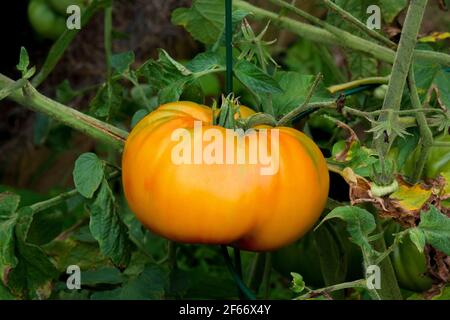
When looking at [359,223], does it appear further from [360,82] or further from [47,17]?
[47,17]

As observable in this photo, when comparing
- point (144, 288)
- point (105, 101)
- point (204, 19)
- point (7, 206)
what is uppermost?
point (204, 19)

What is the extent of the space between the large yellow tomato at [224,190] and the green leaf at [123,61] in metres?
0.24

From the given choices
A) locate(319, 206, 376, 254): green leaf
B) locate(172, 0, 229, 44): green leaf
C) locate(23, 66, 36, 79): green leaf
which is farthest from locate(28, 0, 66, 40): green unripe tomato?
locate(319, 206, 376, 254): green leaf

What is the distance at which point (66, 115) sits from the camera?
93 centimetres

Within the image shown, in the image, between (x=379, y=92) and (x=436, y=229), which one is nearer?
(x=436, y=229)

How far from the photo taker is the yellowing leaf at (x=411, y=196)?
802mm

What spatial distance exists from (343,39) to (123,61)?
0.26 meters

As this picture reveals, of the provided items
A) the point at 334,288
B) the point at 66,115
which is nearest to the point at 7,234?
the point at 66,115

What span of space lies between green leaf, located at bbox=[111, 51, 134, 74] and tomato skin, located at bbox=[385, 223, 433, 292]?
0.36m

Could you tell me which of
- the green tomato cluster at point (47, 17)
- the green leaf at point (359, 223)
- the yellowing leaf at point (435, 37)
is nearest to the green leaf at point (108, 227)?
the green leaf at point (359, 223)

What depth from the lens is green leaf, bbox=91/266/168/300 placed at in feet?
3.46

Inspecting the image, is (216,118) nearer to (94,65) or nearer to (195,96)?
(195,96)

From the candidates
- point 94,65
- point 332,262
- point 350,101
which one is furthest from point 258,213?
point 94,65
